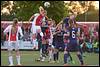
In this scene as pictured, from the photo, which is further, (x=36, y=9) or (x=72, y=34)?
(x=36, y=9)

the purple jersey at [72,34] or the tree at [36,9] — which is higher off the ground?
the tree at [36,9]

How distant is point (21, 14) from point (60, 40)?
2837 centimetres

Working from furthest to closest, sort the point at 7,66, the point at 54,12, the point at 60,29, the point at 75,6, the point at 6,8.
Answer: the point at 75,6 < the point at 6,8 < the point at 54,12 < the point at 60,29 < the point at 7,66

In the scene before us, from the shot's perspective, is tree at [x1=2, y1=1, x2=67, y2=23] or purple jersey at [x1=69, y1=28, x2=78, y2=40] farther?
tree at [x1=2, y1=1, x2=67, y2=23]

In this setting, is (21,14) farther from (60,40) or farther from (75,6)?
(60,40)

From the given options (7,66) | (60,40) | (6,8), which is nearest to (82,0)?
(6,8)

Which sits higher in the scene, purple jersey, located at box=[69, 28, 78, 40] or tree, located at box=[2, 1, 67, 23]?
tree, located at box=[2, 1, 67, 23]

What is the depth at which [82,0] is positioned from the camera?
59312 millimetres

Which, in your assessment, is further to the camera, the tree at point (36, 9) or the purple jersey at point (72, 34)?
the tree at point (36, 9)

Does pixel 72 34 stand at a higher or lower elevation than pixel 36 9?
lower

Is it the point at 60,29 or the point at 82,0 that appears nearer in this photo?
the point at 60,29

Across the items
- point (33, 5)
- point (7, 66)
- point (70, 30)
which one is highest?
point (33, 5)

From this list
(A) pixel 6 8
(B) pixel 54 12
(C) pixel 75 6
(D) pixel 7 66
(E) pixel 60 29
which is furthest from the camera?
(C) pixel 75 6

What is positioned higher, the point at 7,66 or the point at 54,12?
the point at 54,12
